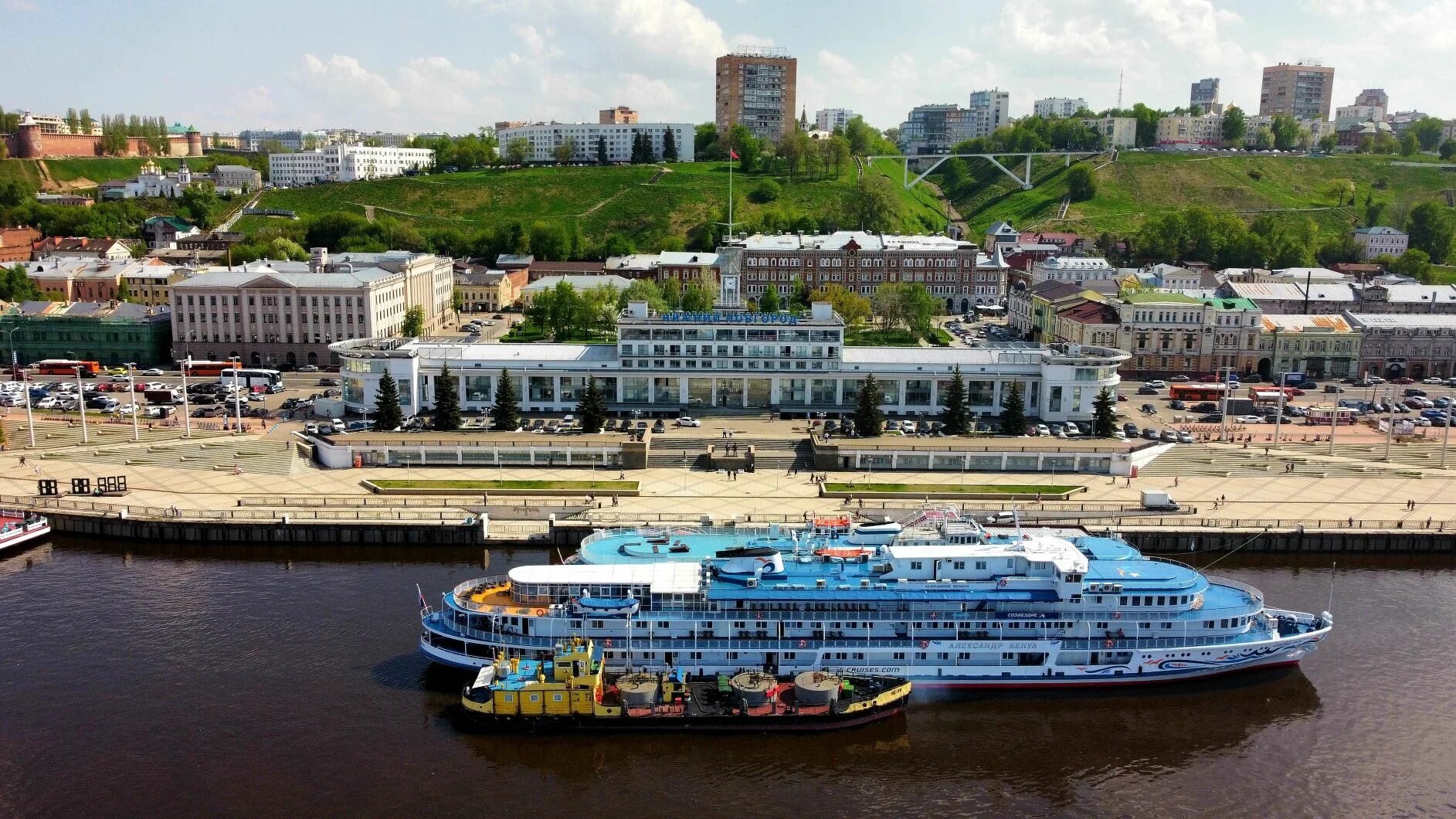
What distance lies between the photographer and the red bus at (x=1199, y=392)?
94500 mm

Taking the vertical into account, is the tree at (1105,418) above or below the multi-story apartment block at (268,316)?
below

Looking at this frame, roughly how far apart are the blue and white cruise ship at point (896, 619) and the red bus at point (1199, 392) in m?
52.5

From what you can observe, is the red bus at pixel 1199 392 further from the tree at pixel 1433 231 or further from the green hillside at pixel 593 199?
the tree at pixel 1433 231

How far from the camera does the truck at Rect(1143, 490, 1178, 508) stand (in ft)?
209

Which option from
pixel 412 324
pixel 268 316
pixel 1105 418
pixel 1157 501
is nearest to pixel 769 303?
pixel 412 324

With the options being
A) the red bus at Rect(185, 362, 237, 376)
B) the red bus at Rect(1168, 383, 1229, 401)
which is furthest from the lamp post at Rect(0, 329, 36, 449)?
the red bus at Rect(1168, 383, 1229, 401)

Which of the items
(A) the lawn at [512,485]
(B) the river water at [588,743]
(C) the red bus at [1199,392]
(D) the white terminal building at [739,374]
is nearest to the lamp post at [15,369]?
(D) the white terminal building at [739,374]

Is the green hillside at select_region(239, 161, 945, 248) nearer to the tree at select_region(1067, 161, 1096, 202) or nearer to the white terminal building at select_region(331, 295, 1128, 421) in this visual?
the tree at select_region(1067, 161, 1096, 202)

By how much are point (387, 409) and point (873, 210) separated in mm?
104548

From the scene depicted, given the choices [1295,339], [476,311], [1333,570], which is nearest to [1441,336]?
[1295,339]

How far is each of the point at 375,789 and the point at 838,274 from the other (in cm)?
11111

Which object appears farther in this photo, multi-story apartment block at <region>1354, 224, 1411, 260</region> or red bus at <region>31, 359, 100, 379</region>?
multi-story apartment block at <region>1354, 224, 1411, 260</region>

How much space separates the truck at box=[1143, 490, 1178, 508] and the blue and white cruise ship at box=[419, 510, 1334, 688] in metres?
18.4

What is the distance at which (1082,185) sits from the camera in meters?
194
